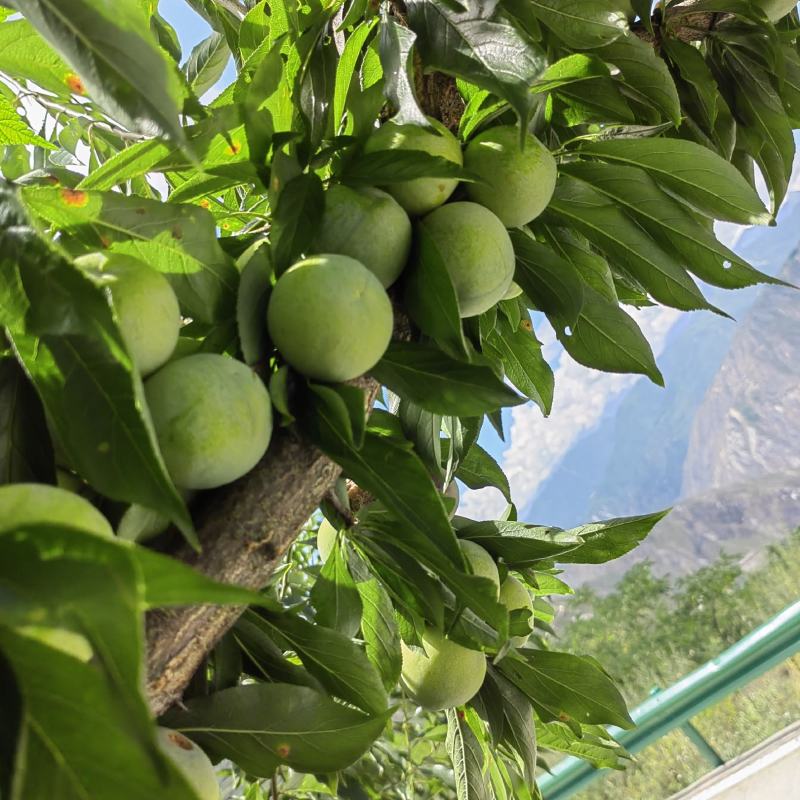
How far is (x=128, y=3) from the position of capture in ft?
1.01

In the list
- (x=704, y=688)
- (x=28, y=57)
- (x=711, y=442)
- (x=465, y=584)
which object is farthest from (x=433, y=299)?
(x=711, y=442)

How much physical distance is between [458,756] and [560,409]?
1756 centimetres

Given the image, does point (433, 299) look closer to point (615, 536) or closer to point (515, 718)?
point (615, 536)

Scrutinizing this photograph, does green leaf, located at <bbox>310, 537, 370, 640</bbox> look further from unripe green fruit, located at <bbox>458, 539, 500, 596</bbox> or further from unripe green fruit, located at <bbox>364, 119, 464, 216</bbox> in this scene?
unripe green fruit, located at <bbox>364, 119, 464, 216</bbox>

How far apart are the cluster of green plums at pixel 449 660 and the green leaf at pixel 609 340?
139 mm

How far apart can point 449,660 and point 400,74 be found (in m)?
0.39

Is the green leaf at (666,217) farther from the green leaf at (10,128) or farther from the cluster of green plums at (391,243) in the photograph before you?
the green leaf at (10,128)

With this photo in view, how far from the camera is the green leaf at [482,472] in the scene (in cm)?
71

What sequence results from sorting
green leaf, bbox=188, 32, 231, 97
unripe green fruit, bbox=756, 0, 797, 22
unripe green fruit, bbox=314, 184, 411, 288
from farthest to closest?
green leaf, bbox=188, 32, 231, 97
unripe green fruit, bbox=756, 0, 797, 22
unripe green fruit, bbox=314, 184, 411, 288

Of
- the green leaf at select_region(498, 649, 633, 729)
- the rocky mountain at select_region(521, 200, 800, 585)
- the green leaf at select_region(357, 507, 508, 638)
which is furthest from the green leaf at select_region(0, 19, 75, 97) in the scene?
→ the rocky mountain at select_region(521, 200, 800, 585)

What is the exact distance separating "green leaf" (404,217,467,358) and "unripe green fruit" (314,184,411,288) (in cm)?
1

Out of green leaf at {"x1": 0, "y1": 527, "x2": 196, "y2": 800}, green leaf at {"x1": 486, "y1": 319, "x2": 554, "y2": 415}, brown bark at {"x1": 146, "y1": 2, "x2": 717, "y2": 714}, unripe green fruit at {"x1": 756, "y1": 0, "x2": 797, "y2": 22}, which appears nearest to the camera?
green leaf at {"x1": 0, "y1": 527, "x2": 196, "y2": 800}

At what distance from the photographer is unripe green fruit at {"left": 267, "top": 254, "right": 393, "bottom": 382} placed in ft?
1.27

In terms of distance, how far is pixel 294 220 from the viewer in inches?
16.9
